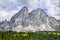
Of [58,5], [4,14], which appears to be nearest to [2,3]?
[4,14]

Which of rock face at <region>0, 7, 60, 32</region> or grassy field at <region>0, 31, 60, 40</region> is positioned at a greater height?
rock face at <region>0, 7, 60, 32</region>

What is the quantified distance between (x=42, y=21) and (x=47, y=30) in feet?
0.61

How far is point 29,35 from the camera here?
309 cm

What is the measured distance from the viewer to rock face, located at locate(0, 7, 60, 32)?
3115 millimetres

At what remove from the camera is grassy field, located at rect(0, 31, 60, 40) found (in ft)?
10.1

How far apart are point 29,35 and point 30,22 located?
24 cm

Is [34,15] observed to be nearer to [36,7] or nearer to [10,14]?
[36,7]

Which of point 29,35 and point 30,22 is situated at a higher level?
point 30,22

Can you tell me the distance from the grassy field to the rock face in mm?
73

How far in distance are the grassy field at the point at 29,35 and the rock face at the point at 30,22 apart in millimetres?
73

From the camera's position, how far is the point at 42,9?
3145 mm

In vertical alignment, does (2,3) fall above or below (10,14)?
above

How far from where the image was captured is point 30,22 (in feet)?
10.3

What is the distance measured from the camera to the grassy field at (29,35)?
3.08 metres
